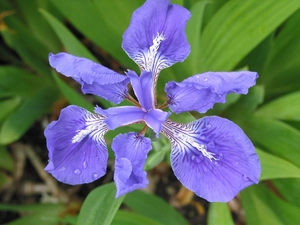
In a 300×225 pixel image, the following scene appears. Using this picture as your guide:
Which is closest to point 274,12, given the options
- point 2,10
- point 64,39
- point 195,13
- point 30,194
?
point 195,13

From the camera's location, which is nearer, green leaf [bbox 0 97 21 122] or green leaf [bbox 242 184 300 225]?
green leaf [bbox 242 184 300 225]

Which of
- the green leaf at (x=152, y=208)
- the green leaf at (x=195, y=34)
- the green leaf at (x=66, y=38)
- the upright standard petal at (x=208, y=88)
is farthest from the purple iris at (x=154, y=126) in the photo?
the green leaf at (x=152, y=208)

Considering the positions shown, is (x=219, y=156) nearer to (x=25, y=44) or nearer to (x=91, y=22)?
(x=91, y=22)

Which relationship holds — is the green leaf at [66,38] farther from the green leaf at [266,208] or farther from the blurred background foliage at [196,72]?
the green leaf at [266,208]

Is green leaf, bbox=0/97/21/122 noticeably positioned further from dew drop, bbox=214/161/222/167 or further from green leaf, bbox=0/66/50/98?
dew drop, bbox=214/161/222/167

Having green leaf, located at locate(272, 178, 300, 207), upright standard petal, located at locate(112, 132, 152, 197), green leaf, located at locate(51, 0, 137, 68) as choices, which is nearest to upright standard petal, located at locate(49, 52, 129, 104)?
upright standard petal, located at locate(112, 132, 152, 197)

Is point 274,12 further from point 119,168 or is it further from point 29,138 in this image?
point 29,138
